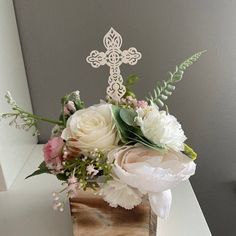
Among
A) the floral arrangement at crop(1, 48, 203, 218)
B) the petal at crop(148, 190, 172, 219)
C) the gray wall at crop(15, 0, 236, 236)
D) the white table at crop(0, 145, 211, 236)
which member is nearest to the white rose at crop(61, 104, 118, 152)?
the floral arrangement at crop(1, 48, 203, 218)

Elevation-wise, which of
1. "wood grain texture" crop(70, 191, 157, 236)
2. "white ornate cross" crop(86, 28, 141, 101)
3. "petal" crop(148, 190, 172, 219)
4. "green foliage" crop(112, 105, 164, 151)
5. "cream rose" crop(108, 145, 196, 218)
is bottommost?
"wood grain texture" crop(70, 191, 157, 236)

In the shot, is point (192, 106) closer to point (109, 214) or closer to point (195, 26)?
point (195, 26)

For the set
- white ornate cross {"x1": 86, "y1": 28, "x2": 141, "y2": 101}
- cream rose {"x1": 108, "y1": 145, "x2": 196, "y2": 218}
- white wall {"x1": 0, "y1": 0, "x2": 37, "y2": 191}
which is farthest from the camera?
white wall {"x1": 0, "y1": 0, "x2": 37, "y2": 191}

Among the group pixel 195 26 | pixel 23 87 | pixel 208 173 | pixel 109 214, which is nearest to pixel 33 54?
pixel 23 87

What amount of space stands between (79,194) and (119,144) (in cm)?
15

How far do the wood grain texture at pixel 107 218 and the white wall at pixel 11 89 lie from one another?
37 centimetres

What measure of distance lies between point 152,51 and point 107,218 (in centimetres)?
63

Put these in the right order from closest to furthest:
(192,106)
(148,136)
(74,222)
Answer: (148,136) < (74,222) < (192,106)

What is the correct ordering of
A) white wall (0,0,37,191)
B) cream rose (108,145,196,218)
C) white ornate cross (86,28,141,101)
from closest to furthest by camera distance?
cream rose (108,145,196,218), white ornate cross (86,28,141,101), white wall (0,0,37,191)

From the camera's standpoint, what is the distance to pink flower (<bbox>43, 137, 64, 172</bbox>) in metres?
0.62

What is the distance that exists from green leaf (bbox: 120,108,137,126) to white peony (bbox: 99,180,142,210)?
0.11 metres

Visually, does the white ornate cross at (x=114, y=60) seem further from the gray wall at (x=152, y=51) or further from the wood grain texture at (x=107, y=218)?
the gray wall at (x=152, y=51)

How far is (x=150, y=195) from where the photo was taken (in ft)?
2.01

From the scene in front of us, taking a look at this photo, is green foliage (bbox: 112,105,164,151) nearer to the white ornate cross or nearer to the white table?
the white ornate cross
